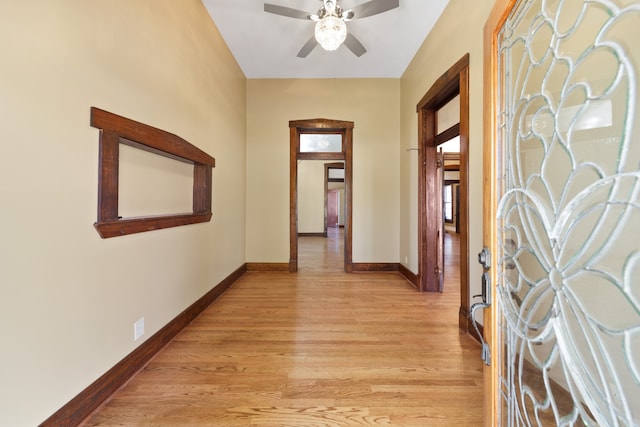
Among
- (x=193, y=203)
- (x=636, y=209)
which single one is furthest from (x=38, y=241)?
(x=636, y=209)

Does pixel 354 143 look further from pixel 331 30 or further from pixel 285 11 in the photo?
pixel 285 11

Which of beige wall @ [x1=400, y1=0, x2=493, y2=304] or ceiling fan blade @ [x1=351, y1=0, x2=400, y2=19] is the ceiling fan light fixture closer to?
ceiling fan blade @ [x1=351, y1=0, x2=400, y2=19]

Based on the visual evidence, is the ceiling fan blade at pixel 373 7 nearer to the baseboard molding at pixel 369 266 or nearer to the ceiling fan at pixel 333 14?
the ceiling fan at pixel 333 14

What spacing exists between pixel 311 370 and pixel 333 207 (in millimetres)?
10178

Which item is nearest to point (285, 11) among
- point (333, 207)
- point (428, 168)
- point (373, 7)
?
point (373, 7)

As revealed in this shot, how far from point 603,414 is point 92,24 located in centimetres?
258

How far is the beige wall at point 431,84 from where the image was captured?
6.89ft

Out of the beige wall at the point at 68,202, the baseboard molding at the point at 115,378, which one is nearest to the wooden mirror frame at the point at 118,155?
the beige wall at the point at 68,202

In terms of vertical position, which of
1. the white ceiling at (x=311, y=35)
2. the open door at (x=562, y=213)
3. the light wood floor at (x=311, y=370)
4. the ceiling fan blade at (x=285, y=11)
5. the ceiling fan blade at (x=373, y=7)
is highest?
the white ceiling at (x=311, y=35)

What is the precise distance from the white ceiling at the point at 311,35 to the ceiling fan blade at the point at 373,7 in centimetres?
52

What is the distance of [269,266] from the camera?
4.33 metres

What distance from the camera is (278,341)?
208 centimetres

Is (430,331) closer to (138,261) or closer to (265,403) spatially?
(265,403)

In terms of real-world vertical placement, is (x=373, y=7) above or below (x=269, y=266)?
above
